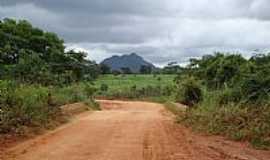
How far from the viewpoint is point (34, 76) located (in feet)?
114

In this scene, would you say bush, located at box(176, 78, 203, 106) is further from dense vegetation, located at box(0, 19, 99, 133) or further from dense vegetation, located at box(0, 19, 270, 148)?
dense vegetation, located at box(0, 19, 99, 133)

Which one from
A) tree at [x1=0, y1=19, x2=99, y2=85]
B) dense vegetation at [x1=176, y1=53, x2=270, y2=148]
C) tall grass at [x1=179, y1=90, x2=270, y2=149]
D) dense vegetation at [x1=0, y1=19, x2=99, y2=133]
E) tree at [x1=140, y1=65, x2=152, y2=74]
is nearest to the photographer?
tall grass at [x1=179, y1=90, x2=270, y2=149]

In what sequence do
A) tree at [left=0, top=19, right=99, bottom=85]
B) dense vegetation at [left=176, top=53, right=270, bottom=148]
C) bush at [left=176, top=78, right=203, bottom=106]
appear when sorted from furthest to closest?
1. bush at [left=176, top=78, right=203, bottom=106]
2. tree at [left=0, top=19, right=99, bottom=85]
3. dense vegetation at [left=176, top=53, right=270, bottom=148]

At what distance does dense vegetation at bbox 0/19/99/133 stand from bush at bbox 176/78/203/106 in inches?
308

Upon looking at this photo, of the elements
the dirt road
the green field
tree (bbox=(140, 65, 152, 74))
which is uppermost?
tree (bbox=(140, 65, 152, 74))

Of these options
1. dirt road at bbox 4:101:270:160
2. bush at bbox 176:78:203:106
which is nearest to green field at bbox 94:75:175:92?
bush at bbox 176:78:203:106

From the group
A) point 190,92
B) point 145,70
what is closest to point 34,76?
point 190,92

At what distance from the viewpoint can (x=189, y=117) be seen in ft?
89.0

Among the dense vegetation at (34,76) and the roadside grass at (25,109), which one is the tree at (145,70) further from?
the roadside grass at (25,109)

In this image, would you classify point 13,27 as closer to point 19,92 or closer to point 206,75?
point 206,75

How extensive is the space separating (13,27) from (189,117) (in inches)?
952

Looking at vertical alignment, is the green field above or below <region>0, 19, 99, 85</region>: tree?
below

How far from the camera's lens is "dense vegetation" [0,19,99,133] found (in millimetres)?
22797

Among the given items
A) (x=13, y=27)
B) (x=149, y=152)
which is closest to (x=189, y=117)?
(x=149, y=152)
